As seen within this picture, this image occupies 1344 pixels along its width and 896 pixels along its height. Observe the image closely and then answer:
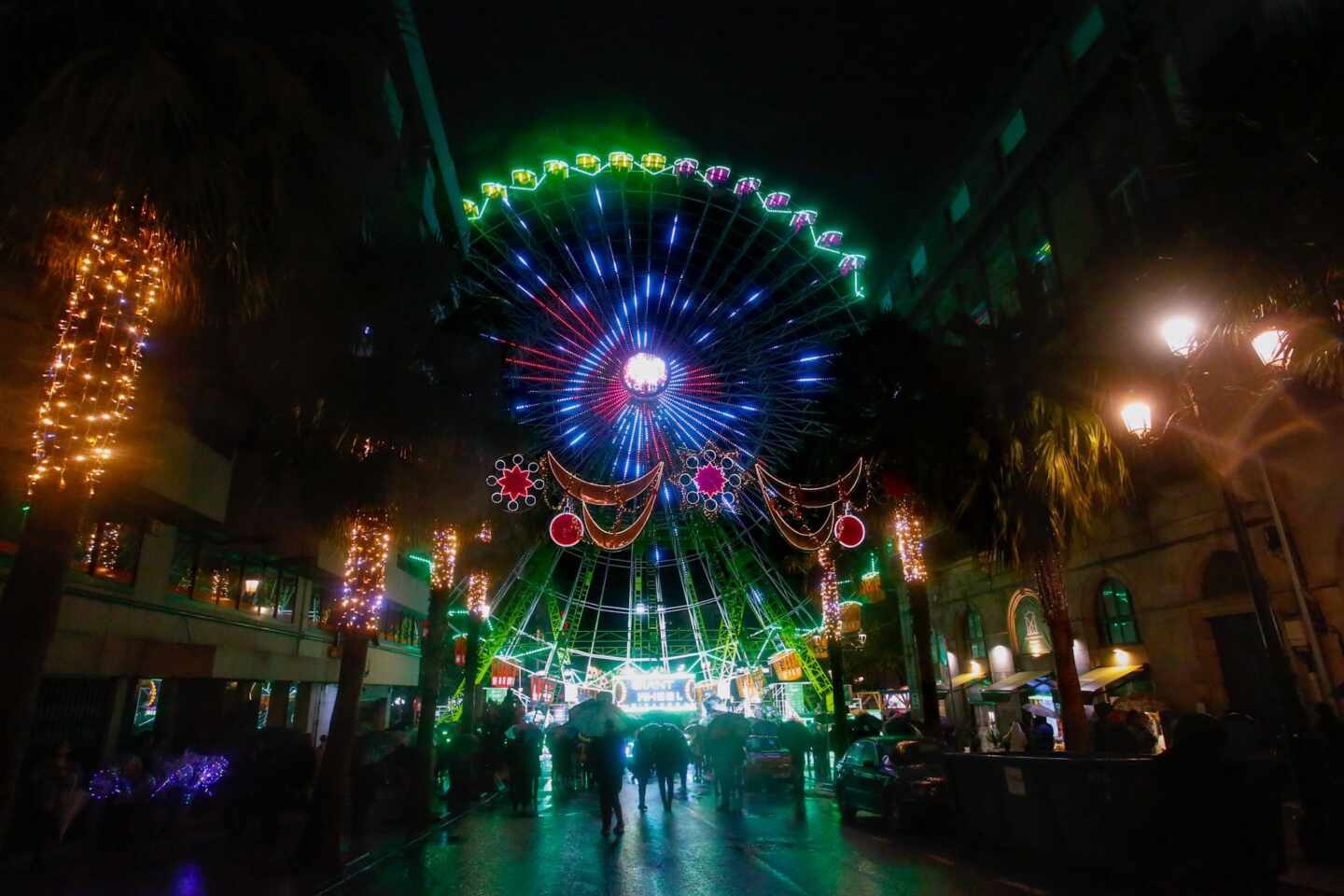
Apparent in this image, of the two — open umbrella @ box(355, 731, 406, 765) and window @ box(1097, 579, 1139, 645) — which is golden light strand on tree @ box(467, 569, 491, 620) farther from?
window @ box(1097, 579, 1139, 645)

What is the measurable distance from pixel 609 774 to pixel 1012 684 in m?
19.3

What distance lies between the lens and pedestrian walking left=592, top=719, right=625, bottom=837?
13.5 m

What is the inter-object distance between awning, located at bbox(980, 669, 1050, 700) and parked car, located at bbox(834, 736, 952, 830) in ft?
41.0

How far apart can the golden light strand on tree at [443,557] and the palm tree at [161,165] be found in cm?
899

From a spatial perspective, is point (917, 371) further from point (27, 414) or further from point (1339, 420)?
point (27, 414)

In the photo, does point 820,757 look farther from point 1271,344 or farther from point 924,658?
point 1271,344

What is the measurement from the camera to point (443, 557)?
18719 millimetres

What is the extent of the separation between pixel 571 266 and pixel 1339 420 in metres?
24.3

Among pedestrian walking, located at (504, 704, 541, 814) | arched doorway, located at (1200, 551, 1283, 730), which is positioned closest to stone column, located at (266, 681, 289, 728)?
pedestrian walking, located at (504, 704, 541, 814)

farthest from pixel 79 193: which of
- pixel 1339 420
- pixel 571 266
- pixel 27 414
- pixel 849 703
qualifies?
pixel 849 703

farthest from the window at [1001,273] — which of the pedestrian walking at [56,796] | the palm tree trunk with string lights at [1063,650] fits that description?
the pedestrian walking at [56,796]

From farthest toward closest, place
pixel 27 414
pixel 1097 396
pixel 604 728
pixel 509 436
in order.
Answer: pixel 509 436 < pixel 1097 396 < pixel 604 728 < pixel 27 414

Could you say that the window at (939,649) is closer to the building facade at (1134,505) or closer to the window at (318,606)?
the building facade at (1134,505)

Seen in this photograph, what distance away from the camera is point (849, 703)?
40156mm
